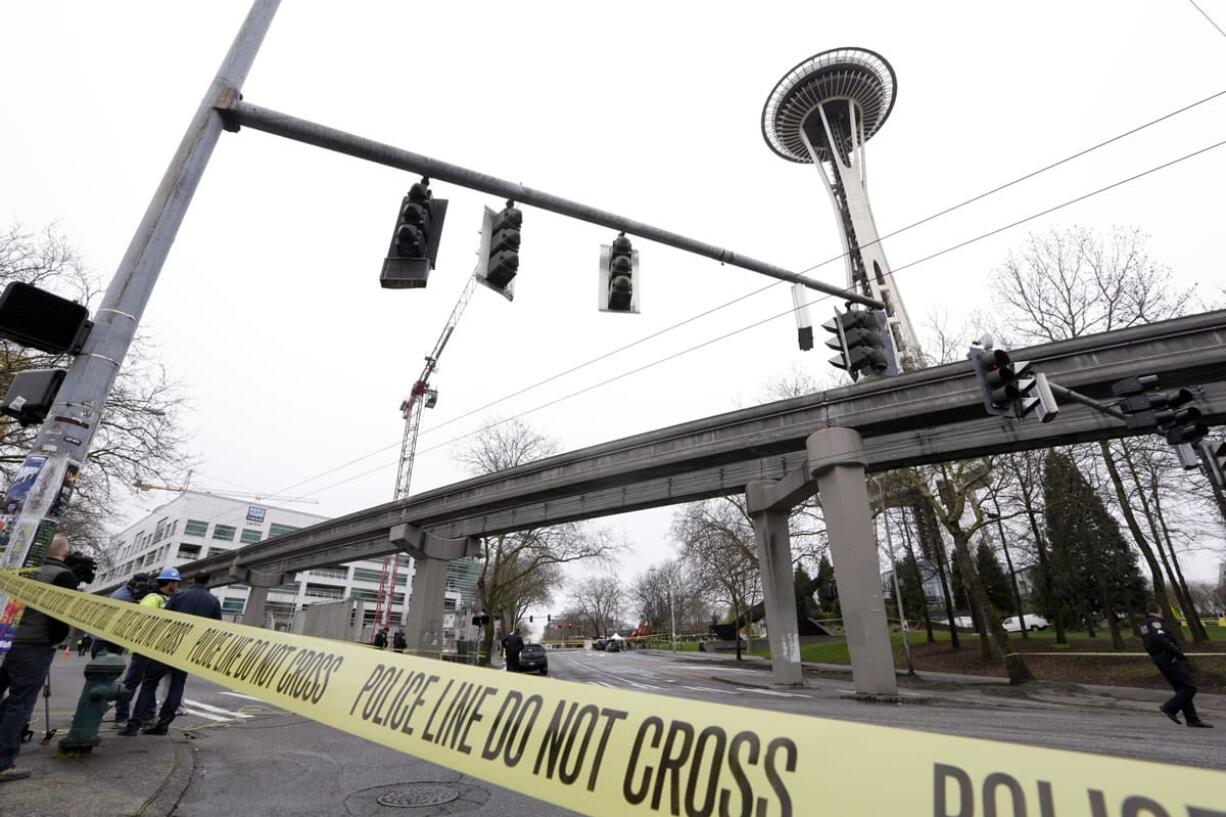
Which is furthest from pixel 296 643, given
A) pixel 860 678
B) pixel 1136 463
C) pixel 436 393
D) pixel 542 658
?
pixel 436 393

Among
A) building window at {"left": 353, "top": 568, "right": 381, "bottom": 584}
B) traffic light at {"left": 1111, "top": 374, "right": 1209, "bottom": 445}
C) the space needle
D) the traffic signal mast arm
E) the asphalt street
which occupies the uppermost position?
the space needle

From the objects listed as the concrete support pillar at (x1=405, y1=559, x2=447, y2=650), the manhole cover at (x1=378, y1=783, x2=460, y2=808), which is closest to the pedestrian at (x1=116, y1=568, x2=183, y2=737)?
the manhole cover at (x1=378, y1=783, x2=460, y2=808)

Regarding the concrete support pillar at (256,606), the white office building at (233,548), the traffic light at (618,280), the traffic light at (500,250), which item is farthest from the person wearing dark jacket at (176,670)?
the white office building at (233,548)

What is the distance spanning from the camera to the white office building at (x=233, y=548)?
74.3 metres

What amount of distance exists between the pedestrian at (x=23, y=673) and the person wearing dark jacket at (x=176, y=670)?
1.91 meters

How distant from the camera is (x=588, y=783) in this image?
5.57 ft

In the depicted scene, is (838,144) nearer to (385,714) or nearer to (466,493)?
(466,493)

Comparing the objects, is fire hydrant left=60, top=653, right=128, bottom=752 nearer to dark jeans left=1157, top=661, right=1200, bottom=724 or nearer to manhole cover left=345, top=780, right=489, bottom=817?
manhole cover left=345, top=780, right=489, bottom=817

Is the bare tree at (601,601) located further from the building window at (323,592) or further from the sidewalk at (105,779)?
the sidewalk at (105,779)

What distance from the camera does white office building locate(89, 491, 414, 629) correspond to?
74.3m

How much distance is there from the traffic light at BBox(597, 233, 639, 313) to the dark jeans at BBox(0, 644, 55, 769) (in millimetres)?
5800

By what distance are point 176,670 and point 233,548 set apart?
8784 cm

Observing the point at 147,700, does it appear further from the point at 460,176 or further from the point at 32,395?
the point at 460,176

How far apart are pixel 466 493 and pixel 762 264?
868 inches
